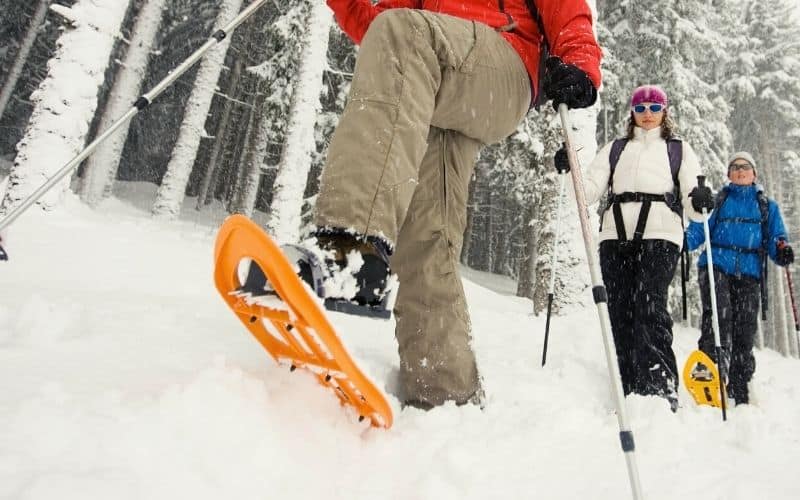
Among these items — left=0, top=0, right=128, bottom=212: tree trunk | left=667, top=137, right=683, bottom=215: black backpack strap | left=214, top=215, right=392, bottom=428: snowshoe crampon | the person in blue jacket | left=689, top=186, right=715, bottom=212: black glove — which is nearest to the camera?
left=214, top=215, right=392, bottom=428: snowshoe crampon

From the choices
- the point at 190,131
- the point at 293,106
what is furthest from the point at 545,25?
the point at 190,131

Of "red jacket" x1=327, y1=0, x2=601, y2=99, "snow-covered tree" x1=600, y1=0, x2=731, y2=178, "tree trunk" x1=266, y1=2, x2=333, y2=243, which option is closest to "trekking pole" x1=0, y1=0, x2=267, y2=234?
"red jacket" x1=327, y1=0, x2=601, y2=99

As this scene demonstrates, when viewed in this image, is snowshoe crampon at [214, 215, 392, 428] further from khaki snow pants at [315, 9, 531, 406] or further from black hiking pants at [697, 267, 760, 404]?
black hiking pants at [697, 267, 760, 404]

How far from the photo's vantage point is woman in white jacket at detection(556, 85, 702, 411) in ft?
11.4

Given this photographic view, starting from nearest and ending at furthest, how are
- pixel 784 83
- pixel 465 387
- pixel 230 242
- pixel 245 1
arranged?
pixel 230 242
pixel 465 387
pixel 245 1
pixel 784 83

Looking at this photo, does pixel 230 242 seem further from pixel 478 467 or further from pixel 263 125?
pixel 263 125

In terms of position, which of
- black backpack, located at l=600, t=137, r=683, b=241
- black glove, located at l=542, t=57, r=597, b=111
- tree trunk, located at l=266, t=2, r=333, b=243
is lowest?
black glove, located at l=542, t=57, r=597, b=111

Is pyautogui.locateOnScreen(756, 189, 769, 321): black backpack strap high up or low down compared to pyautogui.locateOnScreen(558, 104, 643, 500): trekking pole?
up

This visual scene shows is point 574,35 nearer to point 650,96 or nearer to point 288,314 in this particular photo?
point 288,314

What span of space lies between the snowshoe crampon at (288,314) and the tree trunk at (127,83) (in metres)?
11.6

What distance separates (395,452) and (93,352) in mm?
1221

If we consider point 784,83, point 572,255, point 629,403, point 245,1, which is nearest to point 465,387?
point 629,403

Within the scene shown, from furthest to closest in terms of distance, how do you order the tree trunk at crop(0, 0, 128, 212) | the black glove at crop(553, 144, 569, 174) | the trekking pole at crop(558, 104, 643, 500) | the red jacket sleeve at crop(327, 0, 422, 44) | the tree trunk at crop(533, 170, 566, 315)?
the tree trunk at crop(533, 170, 566, 315), the tree trunk at crop(0, 0, 128, 212), the black glove at crop(553, 144, 569, 174), the red jacket sleeve at crop(327, 0, 422, 44), the trekking pole at crop(558, 104, 643, 500)

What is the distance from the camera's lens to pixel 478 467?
174 cm
